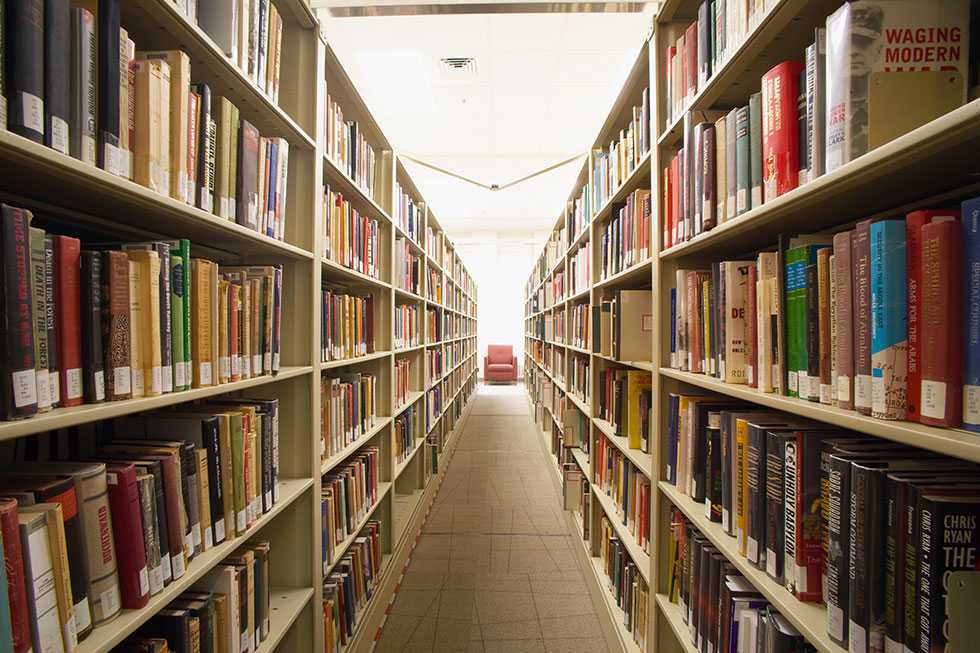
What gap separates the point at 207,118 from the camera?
3.24 ft

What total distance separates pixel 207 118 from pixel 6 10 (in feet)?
1.26

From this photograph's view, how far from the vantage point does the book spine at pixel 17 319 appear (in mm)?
587

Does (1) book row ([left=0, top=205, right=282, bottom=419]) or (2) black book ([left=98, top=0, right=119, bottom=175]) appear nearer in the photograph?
(1) book row ([left=0, top=205, right=282, bottom=419])

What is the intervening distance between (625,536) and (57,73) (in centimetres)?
206

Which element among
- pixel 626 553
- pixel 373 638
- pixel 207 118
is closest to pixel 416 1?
pixel 207 118

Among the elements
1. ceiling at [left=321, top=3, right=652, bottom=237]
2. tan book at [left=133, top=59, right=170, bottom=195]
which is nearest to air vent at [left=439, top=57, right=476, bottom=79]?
ceiling at [left=321, top=3, right=652, bottom=237]

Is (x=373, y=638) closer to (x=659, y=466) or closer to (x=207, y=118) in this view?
(x=659, y=466)

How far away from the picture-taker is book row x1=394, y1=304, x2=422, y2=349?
2.78m

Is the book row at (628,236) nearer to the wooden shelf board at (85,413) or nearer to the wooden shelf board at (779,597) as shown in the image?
the wooden shelf board at (779,597)

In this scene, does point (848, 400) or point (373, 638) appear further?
point (373, 638)

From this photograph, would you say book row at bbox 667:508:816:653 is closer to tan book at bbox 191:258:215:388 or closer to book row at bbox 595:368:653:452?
book row at bbox 595:368:653:452

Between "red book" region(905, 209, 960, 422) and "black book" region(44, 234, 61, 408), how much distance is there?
1185 millimetres

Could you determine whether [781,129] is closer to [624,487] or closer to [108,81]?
[108,81]

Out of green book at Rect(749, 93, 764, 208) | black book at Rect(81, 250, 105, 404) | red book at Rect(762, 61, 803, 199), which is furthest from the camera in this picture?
green book at Rect(749, 93, 764, 208)
